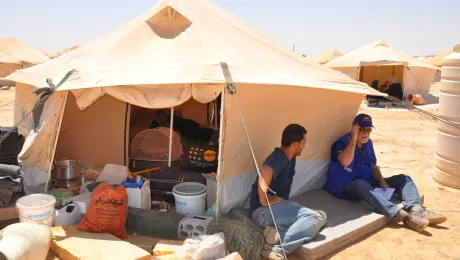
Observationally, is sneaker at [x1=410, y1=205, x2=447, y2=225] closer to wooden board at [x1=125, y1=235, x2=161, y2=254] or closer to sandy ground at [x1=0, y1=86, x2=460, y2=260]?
sandy ground at [x1=0, y1=86, x2=460, y2=260]

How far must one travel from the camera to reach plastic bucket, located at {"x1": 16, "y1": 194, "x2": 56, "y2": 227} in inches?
150

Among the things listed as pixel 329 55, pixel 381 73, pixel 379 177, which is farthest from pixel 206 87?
pixel 329 55

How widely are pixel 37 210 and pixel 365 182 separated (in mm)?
3487

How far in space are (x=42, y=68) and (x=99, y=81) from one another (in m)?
1.51

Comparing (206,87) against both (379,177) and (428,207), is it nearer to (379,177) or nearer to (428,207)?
(379,177)

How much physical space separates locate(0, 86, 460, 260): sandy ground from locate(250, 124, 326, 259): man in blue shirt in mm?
403

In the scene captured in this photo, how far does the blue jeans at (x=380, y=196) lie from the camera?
14.7 feet

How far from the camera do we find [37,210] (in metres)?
3.84

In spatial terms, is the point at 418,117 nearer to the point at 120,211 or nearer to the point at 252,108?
the point at 252,108

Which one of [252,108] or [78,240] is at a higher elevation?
[252,108]

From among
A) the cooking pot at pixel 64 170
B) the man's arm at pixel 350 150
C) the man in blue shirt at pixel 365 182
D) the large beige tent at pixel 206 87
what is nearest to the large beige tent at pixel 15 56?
the large beige tent at pixel 206 87

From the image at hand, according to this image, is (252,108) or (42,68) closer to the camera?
(252,108)

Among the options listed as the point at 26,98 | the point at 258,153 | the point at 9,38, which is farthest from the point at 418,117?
the point at 9,38

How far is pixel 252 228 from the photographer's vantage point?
3.99m
